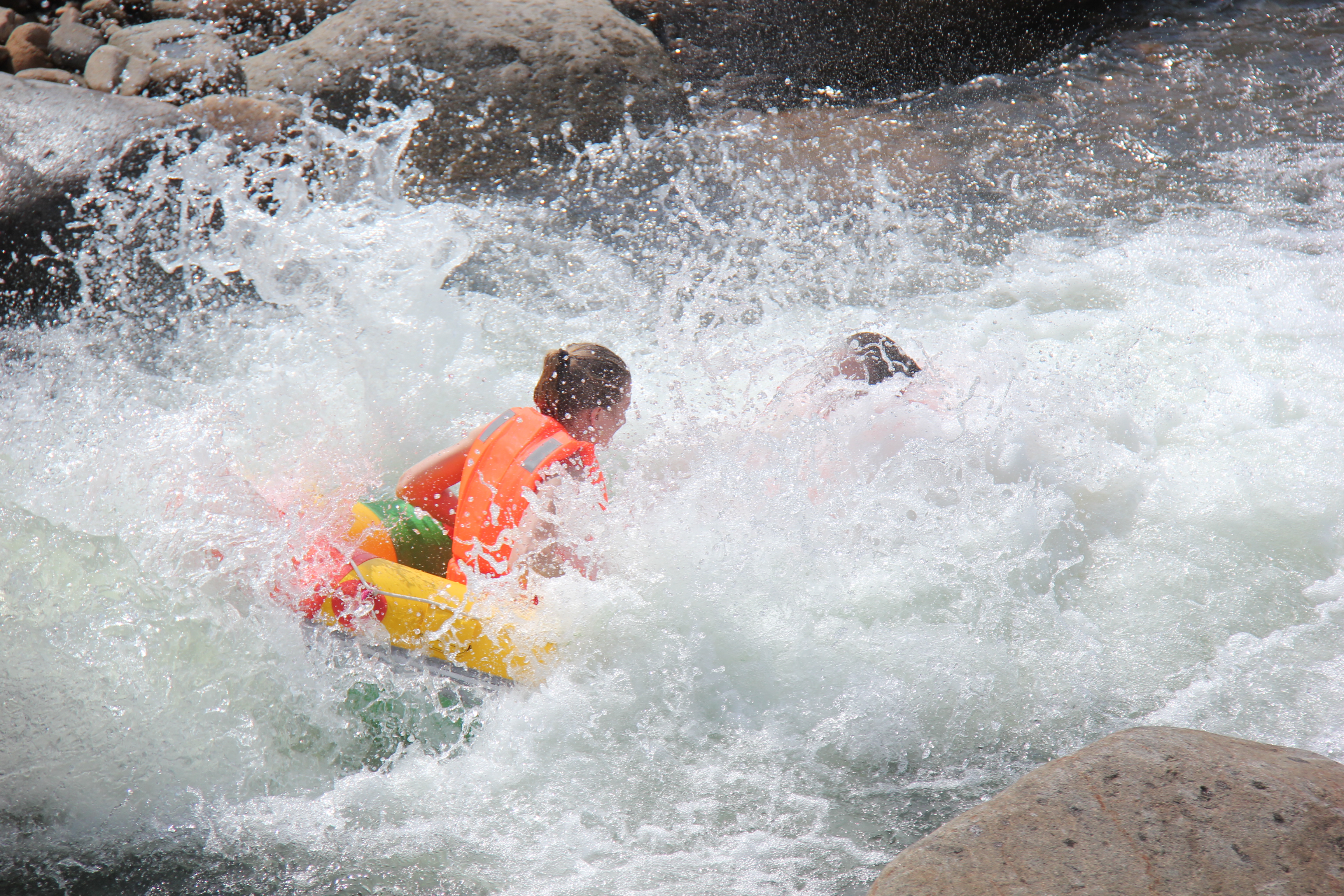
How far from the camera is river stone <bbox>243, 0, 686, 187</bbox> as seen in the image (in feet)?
20.1

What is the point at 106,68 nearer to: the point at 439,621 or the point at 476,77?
the point at 476,77

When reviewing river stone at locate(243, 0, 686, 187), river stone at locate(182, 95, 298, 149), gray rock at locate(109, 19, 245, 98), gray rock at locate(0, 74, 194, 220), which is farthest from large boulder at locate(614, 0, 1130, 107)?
gray rock at locate(0, 74, 194, 220)

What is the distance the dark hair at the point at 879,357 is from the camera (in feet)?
13.2

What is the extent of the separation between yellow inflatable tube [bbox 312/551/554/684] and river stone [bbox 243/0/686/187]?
11.8 feet

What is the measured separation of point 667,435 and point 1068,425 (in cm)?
173

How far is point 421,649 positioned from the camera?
308 cm

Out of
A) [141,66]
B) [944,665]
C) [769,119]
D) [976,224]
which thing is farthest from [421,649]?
[141,66]

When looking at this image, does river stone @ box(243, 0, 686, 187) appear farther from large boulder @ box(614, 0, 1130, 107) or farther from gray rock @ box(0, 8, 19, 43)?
gray rock @ box(0, 8, 19, 43)

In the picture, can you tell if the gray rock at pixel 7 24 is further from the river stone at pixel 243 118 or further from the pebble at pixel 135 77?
the river stone at pixel 243 118

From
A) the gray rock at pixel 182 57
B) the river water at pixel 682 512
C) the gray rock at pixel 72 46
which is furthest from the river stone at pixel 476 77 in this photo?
the gray rock at pixel 72 46

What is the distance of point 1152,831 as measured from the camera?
2.15 metres

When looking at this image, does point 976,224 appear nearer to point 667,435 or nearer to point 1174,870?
point 667,435

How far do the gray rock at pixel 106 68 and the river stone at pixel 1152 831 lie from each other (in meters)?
6.99

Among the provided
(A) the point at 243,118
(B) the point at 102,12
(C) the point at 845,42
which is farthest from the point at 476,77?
(B) the point at 102,12
